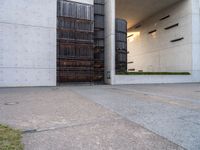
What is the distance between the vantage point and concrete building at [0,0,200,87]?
16453mm

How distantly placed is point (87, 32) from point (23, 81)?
8.04m

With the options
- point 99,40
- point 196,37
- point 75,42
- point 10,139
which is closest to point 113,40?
point 99,40

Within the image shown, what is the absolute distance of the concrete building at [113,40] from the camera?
1645cm

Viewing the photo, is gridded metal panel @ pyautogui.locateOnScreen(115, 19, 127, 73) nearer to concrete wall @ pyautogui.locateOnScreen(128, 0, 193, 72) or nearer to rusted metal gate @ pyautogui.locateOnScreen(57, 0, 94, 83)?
rusted metal gate @ pyautogui.locateOnScreen(57, 0, 94, 83)

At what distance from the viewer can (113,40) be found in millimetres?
19828

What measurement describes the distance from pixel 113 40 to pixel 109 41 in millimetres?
751

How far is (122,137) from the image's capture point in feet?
11.4

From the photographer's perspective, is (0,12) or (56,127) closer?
(56,127)

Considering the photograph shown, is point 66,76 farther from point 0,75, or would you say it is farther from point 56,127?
point 56,127

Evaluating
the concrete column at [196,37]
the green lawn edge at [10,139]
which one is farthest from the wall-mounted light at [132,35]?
the green lawn edge at [10,139]

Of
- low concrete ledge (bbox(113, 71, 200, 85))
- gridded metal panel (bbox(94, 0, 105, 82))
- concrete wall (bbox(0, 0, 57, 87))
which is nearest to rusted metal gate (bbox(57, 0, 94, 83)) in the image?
concrete wall (bbox(0, 0, 57, 87))

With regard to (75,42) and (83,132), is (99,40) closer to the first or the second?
(75,42)

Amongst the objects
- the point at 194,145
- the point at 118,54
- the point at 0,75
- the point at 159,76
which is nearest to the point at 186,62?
the point at 159,76

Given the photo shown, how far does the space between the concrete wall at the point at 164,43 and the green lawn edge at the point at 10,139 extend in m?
22.5
